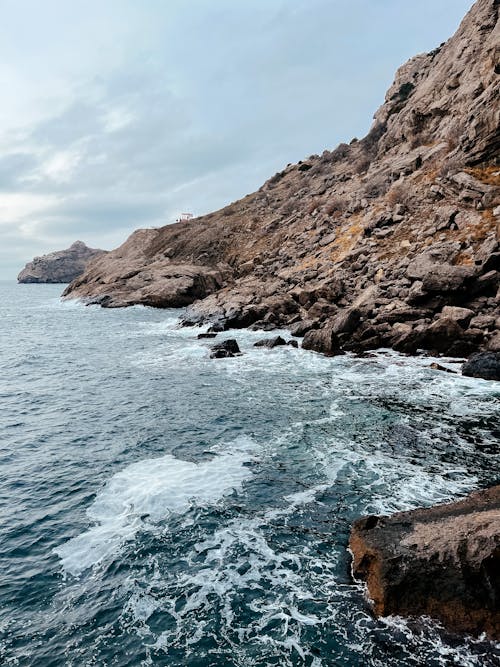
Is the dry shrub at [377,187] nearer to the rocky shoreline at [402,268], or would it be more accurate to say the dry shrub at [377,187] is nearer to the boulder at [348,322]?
the rocky shoreline at [402,268]

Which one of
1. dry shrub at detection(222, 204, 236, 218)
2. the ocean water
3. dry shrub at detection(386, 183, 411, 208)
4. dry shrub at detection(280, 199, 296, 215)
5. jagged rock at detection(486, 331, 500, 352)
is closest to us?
the ocean water

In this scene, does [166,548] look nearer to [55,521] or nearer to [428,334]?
[55,521]

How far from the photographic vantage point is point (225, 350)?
3803 centimetres

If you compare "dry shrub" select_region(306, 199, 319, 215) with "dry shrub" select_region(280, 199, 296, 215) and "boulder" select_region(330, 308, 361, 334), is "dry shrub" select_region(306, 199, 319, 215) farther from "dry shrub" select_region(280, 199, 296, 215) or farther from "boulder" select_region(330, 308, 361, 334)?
"boulder" select_region(330, 308, 361, 334)

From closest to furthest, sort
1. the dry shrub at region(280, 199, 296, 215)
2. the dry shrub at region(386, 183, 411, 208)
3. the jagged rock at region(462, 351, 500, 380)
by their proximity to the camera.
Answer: the jagged rock at region(462, 351, 500, 380)
the dry shrub at region(386, 183, 411, 208)
the dry shrub at region(280, 199, 296, 215)

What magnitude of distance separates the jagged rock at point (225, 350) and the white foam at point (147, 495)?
18.2 meters

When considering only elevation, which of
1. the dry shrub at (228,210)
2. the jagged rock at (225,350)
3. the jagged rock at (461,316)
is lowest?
the jagged rock at (225,350)

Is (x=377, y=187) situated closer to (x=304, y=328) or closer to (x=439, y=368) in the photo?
(x=304, y=328)

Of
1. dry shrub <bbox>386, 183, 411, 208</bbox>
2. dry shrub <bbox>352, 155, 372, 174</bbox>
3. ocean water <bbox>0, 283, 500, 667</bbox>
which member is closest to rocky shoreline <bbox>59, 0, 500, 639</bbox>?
dry shrub <bbox>386, 183, 411, 208</bbox>

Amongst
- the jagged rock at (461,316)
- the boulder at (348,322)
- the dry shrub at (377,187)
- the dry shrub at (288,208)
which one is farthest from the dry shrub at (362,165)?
the jagged rock at (461,316)

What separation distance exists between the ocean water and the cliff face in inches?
266

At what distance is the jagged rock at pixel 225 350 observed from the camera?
37.2m

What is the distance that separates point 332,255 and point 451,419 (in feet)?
129

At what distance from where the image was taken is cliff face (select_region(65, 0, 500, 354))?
112 feet
